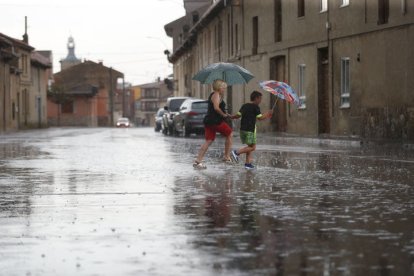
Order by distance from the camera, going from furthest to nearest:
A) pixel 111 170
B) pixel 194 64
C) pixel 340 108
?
pixel 194 64 < pixel 340 108 < pixel 111 170

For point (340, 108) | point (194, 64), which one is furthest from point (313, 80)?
point (194, 64)

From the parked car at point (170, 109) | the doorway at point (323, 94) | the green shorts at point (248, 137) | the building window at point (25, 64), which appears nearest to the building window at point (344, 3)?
the doorway at point (323, 94)

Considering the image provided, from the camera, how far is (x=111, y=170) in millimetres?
16234

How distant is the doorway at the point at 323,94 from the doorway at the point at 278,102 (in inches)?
186

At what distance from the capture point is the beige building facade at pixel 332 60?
27641 mm

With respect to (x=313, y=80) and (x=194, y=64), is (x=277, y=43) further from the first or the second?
(x=194, y=64)

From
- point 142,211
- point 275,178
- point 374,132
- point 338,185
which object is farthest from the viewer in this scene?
point 374,132

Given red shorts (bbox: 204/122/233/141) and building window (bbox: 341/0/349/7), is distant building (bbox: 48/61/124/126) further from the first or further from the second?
red shorts (bbox: 204/122/233/141)

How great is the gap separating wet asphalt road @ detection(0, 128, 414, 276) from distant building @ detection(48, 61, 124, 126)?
9277 centimetres

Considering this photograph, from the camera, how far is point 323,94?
1357 inches

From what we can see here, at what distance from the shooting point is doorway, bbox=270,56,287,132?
39.4 metres

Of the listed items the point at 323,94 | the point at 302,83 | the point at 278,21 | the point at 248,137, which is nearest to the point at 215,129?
the point at 248,137

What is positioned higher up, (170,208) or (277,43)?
(277,43)

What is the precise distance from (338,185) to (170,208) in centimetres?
348
